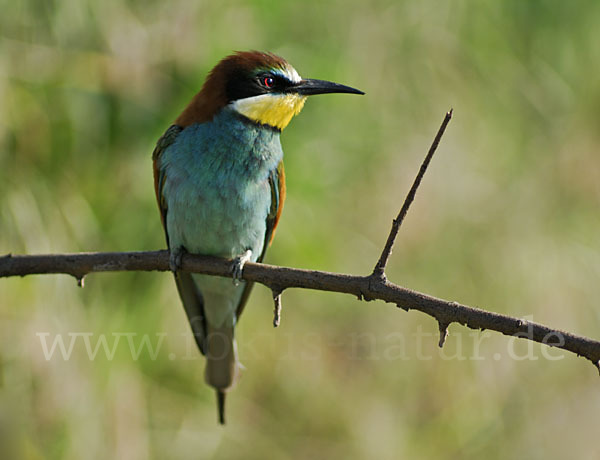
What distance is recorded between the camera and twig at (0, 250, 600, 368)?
1.21m

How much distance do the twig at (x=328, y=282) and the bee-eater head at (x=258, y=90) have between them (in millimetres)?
417

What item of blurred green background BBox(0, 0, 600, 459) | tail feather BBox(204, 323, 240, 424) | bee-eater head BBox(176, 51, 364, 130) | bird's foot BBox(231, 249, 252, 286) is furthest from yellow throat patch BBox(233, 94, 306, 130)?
blurred green background BBox(0, 0, 600, 459)

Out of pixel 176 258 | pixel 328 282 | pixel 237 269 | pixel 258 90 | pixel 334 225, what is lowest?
pixel 334 225

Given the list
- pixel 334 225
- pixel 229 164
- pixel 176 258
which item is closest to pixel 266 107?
pixel 229 164

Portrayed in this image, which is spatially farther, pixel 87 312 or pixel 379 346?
pixel 379 346

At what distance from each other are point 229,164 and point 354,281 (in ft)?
2.25

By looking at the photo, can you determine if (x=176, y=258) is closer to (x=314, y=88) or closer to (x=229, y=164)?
(x=229, y=164)

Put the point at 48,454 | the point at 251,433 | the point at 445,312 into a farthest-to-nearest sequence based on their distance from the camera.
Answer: the point at 251,433 → the point at 48,454 → the point at 445,312

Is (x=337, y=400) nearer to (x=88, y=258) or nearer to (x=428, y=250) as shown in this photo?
(x=428, y=250)

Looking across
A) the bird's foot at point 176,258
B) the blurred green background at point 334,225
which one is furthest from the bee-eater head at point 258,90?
the blurred green background at point 334,225

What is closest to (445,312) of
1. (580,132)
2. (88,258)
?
(88,258)

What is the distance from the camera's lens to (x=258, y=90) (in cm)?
199

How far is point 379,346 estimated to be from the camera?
10.8ft

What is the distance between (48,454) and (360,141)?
69.5 inches
